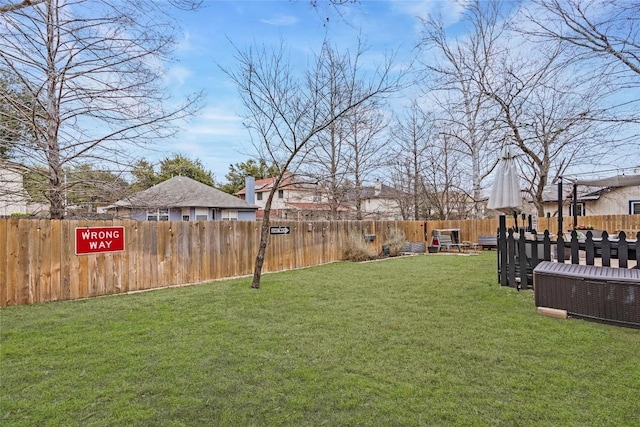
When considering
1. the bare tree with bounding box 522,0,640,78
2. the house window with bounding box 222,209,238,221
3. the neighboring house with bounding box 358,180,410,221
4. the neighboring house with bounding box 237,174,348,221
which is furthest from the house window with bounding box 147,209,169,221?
the neighboring house with bounding box 358,180,410,221

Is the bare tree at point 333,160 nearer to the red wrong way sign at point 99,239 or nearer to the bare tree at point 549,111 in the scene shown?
the bare tree at point 549,111

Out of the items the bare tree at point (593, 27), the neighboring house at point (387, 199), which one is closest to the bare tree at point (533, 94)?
the bare tree at point (593, 27)

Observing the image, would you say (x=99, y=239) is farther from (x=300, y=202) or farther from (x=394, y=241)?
(x=300, y=202)

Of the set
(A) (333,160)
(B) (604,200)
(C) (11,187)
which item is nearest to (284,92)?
(C) (11,187)

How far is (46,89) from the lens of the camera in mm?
6125

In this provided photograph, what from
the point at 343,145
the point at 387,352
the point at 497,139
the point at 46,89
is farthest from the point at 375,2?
the point at 343,145

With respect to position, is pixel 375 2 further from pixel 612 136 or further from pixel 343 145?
pixel 343 145

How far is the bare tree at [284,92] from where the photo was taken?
7.02 meters

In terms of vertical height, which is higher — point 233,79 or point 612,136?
point 233,79

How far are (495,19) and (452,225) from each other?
8.23m

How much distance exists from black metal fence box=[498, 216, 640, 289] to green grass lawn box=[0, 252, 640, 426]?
86 cm

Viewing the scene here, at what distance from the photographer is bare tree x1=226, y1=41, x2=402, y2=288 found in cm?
702

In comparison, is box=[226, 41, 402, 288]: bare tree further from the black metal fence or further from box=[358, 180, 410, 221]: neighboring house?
box=[358, 180, 410, 221]: neighboring house

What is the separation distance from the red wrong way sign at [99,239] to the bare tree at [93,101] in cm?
106
